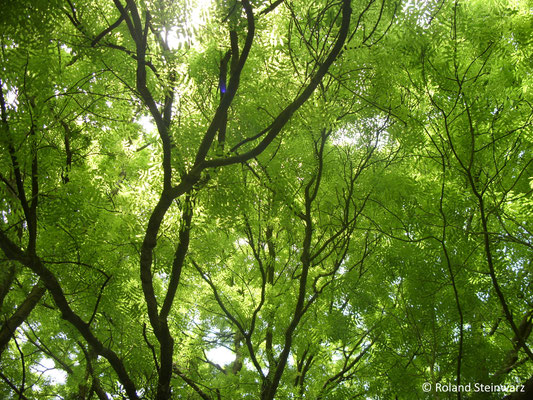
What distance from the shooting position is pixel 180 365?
570 centimetres

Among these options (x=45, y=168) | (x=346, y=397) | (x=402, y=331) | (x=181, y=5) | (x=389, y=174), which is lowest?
(x=346, y=397)

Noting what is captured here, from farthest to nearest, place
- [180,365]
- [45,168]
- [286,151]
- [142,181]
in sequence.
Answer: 1. [180,365]
2. [286,151]
3. [142,181]
4. [45,168]

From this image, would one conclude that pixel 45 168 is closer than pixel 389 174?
Yes

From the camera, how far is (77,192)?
3.79 m

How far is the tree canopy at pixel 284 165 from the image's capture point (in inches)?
103

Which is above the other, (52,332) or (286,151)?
(286,151)

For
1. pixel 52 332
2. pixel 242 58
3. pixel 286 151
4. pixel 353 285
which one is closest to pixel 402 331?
pixel 353 285

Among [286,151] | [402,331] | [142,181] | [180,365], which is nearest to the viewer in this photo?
[142,181]

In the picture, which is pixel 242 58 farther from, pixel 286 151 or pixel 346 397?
pixel 346 397

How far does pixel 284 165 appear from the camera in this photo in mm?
4113

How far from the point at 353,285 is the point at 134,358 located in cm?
298

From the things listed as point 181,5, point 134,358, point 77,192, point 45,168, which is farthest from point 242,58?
point 134,358

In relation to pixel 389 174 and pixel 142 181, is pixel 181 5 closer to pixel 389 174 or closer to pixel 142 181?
pixel 142 181

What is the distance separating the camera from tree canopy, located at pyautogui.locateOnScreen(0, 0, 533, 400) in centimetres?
262
